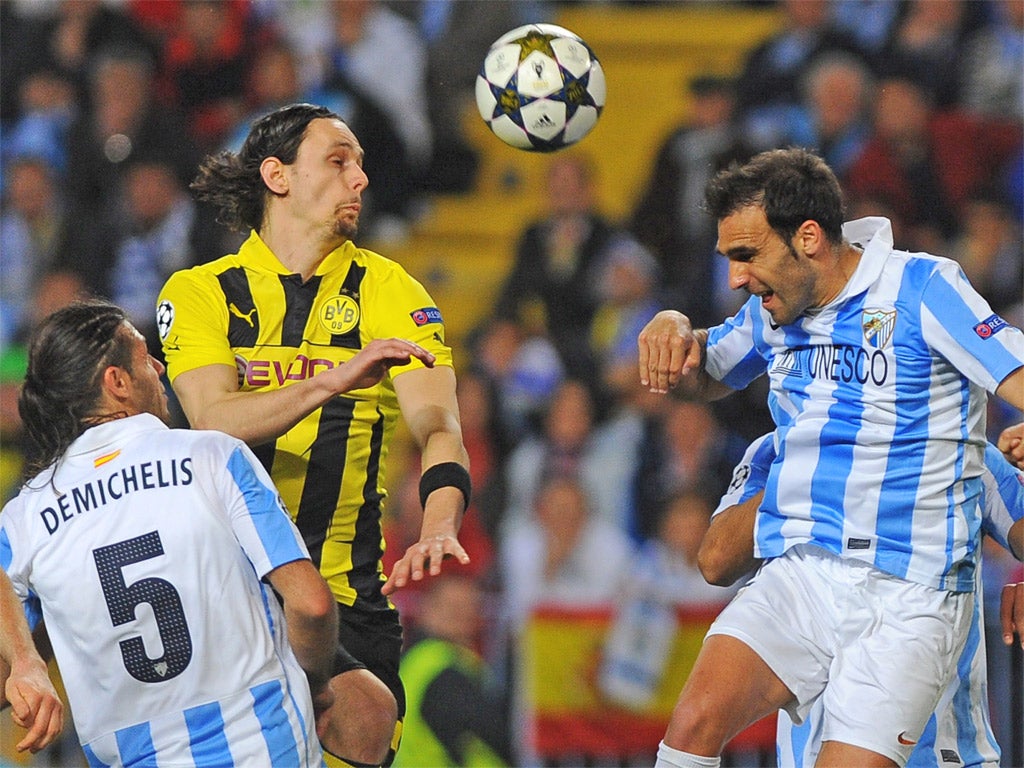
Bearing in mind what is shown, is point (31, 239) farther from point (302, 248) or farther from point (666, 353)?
point (666, 353)

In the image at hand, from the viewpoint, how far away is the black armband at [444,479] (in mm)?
4359

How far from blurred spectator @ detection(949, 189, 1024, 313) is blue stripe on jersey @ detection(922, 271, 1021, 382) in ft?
16.8

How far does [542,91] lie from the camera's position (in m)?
5.38

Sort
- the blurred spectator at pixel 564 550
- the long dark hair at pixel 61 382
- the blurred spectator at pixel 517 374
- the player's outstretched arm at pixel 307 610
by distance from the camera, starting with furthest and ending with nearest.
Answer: the blurred spectator at pixel 517 374 < the blurred spectator at pixel 564 550 < the long dark hair at pixel 61 382 < the player's outstretched arm at pixel 307 610

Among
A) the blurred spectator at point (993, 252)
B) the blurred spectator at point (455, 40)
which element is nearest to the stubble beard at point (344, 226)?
the blurred spectator at point (993, 252)

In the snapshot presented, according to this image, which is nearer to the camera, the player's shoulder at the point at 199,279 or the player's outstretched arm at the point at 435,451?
the player's outstretched arm at the point at 435,451

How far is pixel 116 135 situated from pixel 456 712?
529 cm

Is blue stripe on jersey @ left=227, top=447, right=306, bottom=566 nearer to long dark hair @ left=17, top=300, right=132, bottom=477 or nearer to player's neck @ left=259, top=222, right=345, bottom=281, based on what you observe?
long dark hair @ left=17, top=300, right=132, bottom=477

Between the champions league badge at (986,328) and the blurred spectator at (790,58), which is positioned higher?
the blurred spectator at (790,58)

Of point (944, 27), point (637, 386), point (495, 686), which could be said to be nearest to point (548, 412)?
point (637, 386)

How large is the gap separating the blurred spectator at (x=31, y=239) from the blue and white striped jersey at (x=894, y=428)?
624cm

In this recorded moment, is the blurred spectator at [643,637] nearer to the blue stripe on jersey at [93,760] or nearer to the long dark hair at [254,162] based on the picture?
the long dark hair at [254,162]

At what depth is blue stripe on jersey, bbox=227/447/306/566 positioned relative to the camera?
3.72 m

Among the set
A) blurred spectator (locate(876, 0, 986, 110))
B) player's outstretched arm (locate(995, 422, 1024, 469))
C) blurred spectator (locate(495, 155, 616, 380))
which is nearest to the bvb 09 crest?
player's outstretched arm (locate(995, 422, 1024, 469))
